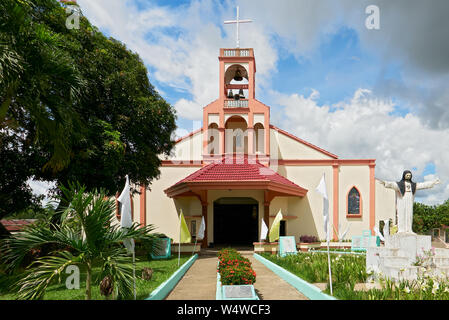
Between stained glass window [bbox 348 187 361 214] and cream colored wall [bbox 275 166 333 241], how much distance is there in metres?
1.35

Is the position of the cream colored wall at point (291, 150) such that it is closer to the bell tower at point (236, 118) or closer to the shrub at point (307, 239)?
the bell tower at point (236, 118)

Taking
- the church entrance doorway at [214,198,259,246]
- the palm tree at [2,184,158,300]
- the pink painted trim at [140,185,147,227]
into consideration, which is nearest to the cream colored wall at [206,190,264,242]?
the church entrance doorway at [214,198,259,246]

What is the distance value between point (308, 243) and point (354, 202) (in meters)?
5.18

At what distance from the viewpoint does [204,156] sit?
2331cm

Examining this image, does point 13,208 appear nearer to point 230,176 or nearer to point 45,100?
point 45,100

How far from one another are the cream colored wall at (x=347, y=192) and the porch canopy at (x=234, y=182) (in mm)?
3340

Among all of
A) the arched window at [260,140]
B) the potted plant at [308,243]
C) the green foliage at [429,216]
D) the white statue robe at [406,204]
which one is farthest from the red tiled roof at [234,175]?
the green foliage at [429,216]

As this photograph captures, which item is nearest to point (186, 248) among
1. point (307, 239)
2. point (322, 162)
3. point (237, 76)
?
point (307, 239)

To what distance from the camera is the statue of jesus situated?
1040 centimetres

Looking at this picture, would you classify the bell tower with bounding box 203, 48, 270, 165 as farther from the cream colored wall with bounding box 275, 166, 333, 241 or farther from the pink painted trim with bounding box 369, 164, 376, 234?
the pink painted trim with bounding box 369, 164, 376, 234

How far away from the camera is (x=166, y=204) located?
76.7ft

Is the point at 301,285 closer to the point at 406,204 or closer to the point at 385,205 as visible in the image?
the point at 406,204

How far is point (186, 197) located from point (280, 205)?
6.33 meters

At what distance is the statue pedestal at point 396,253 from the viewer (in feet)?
27.2
